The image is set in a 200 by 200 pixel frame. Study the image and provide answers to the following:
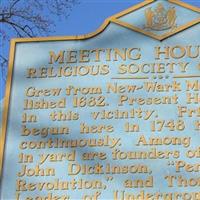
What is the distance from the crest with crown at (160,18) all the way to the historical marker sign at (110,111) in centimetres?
1

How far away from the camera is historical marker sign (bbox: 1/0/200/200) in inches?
283

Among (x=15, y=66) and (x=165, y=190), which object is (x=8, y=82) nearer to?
(x=15, y=66)

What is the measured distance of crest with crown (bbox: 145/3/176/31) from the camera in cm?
791

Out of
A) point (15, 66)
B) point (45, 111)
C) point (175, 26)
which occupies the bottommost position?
point (45, 111)

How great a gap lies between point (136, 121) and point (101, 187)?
1.01m

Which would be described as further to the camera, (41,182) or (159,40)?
(159,40)

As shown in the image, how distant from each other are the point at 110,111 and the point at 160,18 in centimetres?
159

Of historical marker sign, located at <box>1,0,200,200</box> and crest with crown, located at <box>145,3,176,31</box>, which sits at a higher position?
crest with crown, located at <box>145,3,176,31</box>

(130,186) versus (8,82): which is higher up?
(8,82)

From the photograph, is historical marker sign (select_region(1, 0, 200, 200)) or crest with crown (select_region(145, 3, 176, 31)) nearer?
historical marker sign (select_region(1, 0, 200, 200))

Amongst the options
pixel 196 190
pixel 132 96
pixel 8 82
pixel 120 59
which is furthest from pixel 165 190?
pixel 8 82

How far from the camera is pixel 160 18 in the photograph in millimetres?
7980

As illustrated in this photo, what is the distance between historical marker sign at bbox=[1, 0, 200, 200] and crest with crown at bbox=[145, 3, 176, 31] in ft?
0.05

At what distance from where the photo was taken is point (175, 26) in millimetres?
7875
